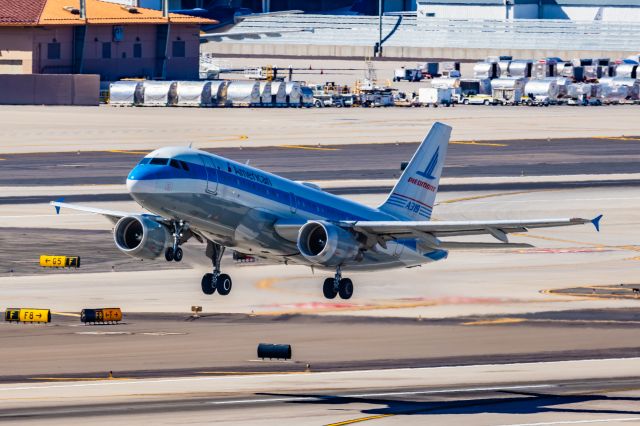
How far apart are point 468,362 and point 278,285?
23.8 metres

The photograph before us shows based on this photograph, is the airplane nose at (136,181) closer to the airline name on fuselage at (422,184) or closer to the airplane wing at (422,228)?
the airplane wing at (422,228)

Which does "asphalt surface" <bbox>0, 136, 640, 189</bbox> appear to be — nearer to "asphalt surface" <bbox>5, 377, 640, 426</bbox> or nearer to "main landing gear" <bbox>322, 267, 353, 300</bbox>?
"main landing gear" <bbox>322, 267, 353, 300</bbox>

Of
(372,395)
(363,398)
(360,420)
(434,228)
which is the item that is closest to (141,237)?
(434,228)

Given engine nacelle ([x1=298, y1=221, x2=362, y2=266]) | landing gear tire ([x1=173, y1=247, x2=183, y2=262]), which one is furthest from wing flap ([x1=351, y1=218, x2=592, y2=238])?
landing gear tire ([x1=173, y1=247, x2=183, y2=262])

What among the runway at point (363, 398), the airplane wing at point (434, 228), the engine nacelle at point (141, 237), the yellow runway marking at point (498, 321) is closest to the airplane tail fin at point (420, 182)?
the airplane wing at point (434, 228)

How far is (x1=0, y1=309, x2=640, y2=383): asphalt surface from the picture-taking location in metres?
66.6

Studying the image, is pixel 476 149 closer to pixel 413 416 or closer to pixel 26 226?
pixel 26 226

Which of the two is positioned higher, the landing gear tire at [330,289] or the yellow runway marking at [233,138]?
the landing gear tire at [330,289]

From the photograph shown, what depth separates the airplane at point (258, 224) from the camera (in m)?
70.9

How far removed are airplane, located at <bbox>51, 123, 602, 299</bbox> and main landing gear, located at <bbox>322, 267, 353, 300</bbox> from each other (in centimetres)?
5

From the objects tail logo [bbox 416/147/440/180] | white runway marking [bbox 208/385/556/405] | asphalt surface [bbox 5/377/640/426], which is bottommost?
white runway marking [bbox 208/385/556/405]

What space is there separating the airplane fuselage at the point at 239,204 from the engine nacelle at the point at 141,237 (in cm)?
117

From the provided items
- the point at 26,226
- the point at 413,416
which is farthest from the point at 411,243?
the point at 26,226

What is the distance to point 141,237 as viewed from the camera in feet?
240
